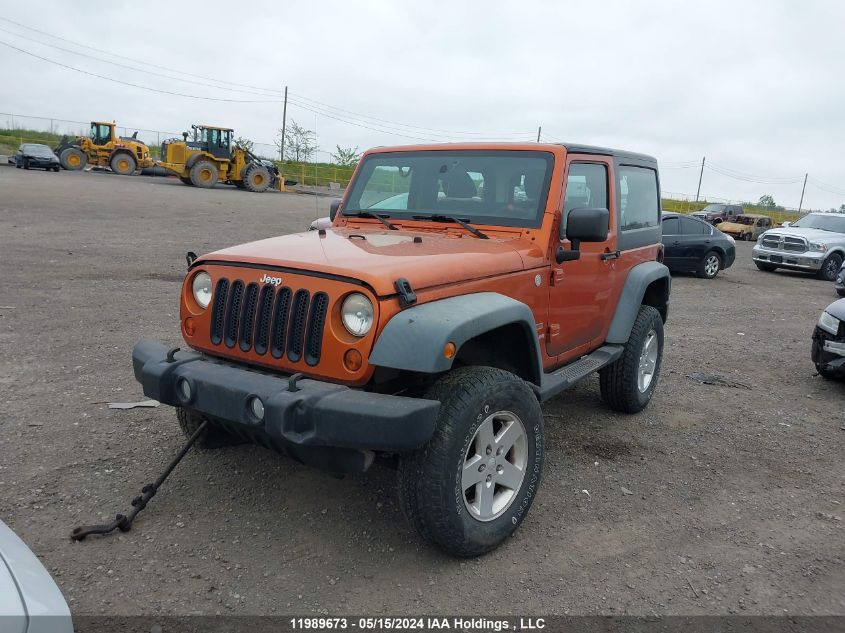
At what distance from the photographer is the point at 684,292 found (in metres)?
12.9

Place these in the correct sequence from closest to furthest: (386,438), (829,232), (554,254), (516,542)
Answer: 1. (386,438)
2. (516,542)
3. (554,254)
4. (829,232)

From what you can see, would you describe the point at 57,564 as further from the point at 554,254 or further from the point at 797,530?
the point at 797,530

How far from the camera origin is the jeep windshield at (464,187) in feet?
13.4

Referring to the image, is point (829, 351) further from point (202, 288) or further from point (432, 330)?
point (202, 288)

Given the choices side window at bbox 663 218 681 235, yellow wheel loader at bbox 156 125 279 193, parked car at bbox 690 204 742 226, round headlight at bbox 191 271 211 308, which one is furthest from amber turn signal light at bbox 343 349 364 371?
parked car at bbox 690 204 742 226

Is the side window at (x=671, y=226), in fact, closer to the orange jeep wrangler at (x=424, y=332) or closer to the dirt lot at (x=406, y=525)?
the dirt lot at (x=406, y=525)

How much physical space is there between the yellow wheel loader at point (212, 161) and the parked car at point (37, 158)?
4.94m

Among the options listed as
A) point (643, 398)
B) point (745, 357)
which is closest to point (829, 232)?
point (745, 357)

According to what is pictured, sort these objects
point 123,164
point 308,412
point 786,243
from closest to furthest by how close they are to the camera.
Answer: point 308,412
point 786,243
point 123,164

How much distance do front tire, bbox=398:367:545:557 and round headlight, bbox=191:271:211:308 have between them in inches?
50.5

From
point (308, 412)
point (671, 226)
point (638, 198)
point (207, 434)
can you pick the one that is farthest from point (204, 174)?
point (308, 412)

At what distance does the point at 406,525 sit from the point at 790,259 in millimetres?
15969

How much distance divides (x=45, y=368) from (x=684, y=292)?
1100 centimetres

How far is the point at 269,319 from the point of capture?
10.3 ft
